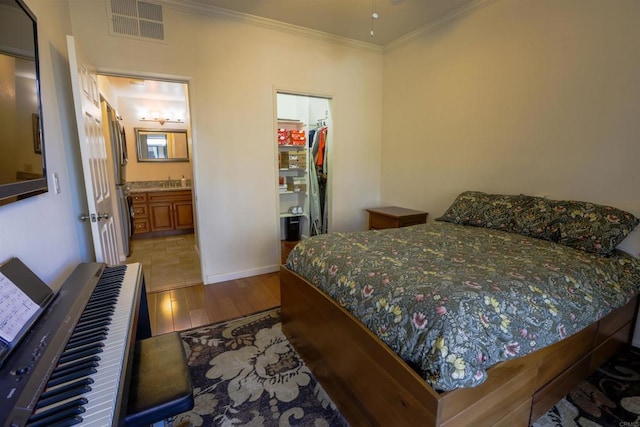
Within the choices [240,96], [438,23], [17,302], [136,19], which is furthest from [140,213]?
[438,23]

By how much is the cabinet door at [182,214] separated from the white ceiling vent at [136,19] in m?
3.06

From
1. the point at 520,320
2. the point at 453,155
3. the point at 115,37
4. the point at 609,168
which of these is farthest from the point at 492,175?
the point at 115,37

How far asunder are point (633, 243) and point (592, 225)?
0.33 m

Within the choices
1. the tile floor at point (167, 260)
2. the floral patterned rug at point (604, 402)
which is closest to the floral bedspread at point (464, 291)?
the floral patterned rug at point (604, 402)

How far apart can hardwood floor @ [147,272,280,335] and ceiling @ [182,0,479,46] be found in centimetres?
268

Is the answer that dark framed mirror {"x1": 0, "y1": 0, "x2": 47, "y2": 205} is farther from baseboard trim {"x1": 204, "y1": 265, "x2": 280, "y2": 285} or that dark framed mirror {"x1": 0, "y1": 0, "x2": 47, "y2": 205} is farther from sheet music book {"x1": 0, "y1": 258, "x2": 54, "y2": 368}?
baseboard trim {"x1": 204, "y1": 265, "x2": 280, "y2": 285}

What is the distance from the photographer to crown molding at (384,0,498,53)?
2721 millimetres

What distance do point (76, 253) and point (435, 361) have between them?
2140 millimetres

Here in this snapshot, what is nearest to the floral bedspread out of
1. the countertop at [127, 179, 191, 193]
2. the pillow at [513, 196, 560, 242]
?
the pillow at [513, 196, 560, 242]

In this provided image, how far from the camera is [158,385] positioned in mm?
1035

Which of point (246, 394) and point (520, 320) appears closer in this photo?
point (520, 320)

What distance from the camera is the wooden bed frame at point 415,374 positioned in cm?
111

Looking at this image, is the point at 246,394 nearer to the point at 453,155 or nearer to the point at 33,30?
the point at 33,30

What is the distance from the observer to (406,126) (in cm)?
360
